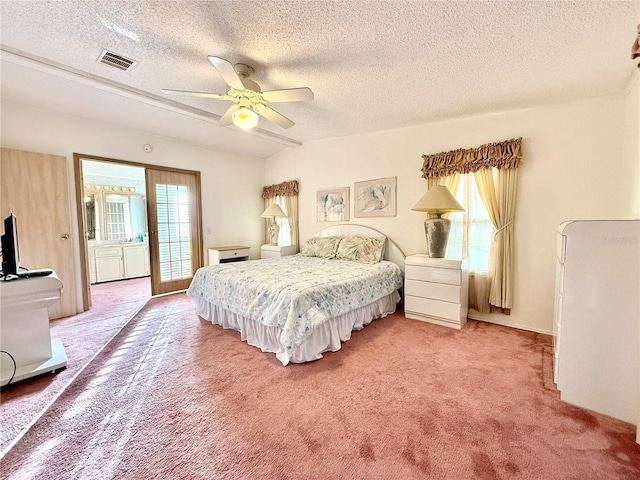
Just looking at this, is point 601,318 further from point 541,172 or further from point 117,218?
point 117,218

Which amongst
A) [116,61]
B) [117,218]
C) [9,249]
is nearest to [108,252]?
[117,218]

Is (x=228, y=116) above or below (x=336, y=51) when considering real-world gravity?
below

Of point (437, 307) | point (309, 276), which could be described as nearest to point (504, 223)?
point (437, 307)

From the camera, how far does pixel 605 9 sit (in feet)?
5.24

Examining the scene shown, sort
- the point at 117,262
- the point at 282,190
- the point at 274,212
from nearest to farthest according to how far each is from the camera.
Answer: the point at 274,212 < the point at 282,190 < the point at 117,262

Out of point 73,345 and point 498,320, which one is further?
point 498,320

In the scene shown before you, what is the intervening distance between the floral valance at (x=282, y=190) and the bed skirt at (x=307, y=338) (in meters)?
2.63

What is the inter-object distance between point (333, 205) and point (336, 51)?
2.59m

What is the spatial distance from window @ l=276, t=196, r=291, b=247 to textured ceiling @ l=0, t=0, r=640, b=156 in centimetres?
233

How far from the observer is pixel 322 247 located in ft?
13.7

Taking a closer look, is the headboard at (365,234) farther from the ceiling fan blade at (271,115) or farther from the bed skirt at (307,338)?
the ceiling fan blade at (271,115)

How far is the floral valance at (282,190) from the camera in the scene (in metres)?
5.01

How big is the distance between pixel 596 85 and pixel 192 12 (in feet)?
11.2

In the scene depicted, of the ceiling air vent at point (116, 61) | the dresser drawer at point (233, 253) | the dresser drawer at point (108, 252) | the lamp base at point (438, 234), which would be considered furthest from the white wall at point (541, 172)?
the dresser drawer at point (108, 252)
